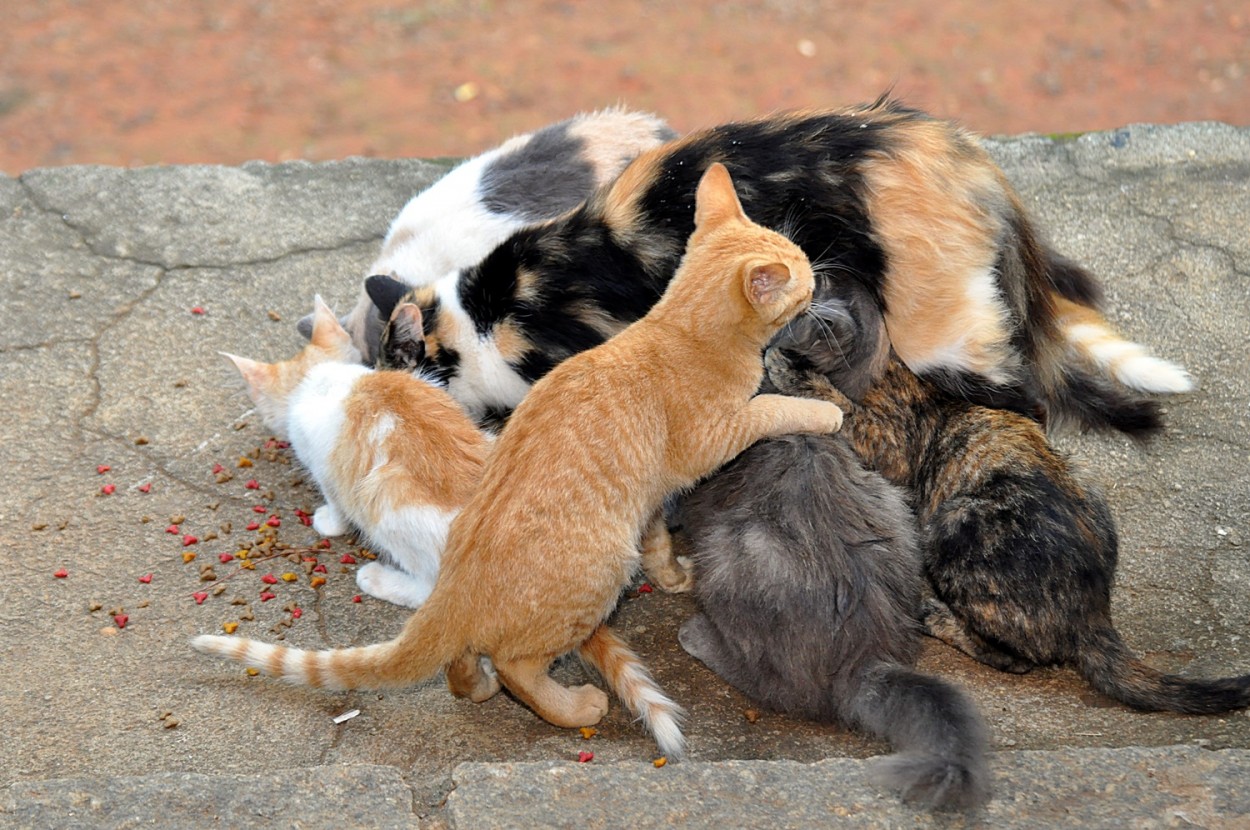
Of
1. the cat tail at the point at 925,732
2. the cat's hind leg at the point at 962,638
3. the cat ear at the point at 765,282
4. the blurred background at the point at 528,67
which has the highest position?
the cat ear at the point at 765,282

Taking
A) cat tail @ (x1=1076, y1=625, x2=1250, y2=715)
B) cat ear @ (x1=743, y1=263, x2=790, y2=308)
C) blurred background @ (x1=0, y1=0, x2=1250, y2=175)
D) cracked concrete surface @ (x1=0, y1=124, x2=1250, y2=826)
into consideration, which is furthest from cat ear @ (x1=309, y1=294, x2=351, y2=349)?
blurred background @ (x1=0, y1=0, x2=1250, y2=175)

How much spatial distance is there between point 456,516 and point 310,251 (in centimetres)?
243

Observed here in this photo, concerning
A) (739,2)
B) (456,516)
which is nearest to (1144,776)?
(456,516)

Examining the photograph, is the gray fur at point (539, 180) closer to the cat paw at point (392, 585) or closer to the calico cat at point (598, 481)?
the calico cat at point (598, 481)

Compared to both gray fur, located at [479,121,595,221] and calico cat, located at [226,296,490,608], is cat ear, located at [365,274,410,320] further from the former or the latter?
gray fur, located at [479,121,595,221]

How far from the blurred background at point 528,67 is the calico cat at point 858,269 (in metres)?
5.35

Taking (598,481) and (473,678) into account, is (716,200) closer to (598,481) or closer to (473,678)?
(598,481)

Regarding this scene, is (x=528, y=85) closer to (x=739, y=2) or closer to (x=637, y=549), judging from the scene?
(x=739, y=2)

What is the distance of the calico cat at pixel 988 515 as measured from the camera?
3.39 meters

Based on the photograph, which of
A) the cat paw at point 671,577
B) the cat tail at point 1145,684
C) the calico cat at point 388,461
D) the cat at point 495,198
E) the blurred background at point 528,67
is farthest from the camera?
the blurred background at point 528,67

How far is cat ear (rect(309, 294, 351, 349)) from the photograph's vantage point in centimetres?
446

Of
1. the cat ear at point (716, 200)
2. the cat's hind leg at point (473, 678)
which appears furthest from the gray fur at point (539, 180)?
the cat's hind leg at point (473, 678)

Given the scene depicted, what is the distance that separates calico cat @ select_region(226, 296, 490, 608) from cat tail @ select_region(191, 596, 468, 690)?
41 centimetres

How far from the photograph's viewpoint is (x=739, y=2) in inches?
429
